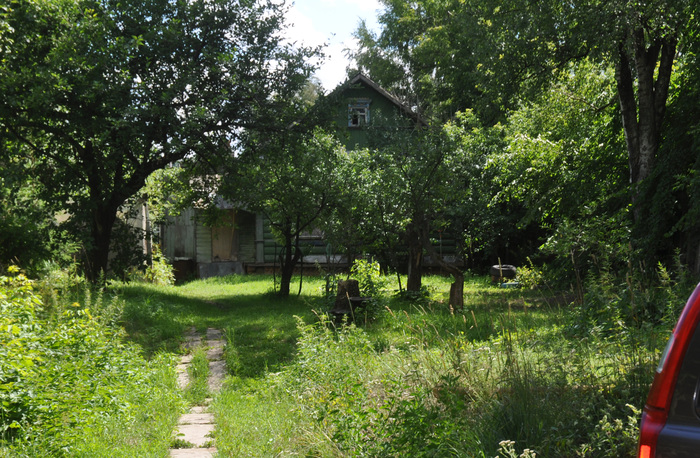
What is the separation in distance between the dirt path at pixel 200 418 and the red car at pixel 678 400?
3747 mm

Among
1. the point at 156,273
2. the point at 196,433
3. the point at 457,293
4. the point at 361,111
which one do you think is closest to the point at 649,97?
the point at 457,293

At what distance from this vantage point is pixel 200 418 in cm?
620

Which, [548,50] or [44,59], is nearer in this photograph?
[548,50]

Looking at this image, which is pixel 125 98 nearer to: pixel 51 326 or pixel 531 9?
pixel 51 326

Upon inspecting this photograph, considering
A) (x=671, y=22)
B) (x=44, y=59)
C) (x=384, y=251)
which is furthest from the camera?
(x=384, y=251)

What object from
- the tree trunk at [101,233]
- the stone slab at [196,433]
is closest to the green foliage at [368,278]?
the tree trunk at [101,233]

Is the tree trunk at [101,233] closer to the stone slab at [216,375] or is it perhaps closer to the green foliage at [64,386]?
the stone slab at [216,375]

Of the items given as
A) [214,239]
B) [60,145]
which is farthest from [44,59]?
[214,239]

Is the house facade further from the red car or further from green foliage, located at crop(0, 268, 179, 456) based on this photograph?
the red car

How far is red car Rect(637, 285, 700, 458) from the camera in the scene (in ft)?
6.62

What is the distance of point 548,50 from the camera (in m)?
11.2

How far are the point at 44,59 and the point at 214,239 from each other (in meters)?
13.5

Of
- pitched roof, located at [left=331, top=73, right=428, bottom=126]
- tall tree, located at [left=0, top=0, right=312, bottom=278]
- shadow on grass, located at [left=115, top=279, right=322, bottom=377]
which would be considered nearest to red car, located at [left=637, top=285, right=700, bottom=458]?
shadow on grass, located at [left=115, top=279, right=322, bottom=377]

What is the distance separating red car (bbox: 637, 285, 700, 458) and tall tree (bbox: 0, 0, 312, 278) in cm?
1098
